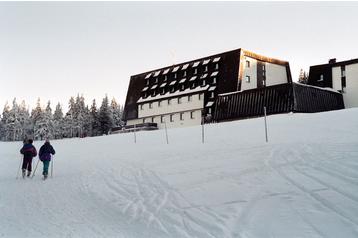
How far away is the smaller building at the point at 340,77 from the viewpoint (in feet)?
155

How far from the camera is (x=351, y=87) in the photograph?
47688mm

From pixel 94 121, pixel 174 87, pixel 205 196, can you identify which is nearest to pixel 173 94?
pixel 174 87

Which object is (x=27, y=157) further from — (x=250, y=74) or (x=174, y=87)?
(x=174, y=87)

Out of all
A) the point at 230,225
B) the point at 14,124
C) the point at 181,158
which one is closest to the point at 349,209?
the point at 230,225

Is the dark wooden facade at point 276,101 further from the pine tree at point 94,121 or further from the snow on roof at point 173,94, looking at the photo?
the pine tree at point 94,121

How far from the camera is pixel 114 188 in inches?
468

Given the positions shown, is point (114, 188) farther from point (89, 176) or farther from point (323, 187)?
point (323, 187)

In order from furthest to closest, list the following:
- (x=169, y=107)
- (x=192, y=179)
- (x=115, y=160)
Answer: (x=169, y=107)
(x=115, y=160)
(x=192, y=179)

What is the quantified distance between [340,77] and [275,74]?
28.5 ft

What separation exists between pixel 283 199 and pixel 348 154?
187 inches

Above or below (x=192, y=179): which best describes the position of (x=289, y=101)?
above

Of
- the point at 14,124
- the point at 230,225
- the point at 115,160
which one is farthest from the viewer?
the point at 14,124

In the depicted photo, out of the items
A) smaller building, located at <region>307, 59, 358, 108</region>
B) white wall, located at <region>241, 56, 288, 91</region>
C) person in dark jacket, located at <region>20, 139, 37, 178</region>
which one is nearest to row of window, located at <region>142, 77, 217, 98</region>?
white wall, located at <region>241, 56, 288, 91</region>

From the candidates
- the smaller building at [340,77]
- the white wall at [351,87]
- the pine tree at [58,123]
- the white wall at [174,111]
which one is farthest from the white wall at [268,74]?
the pine tree at [58,123]
